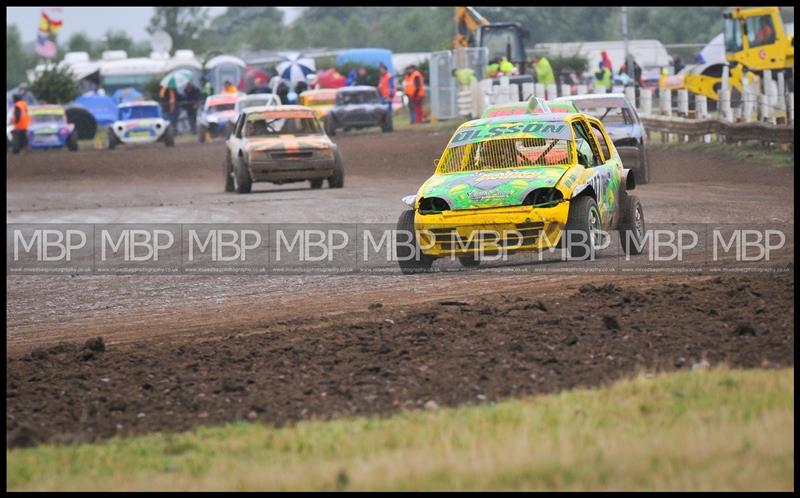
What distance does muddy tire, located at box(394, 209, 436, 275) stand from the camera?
1309cm

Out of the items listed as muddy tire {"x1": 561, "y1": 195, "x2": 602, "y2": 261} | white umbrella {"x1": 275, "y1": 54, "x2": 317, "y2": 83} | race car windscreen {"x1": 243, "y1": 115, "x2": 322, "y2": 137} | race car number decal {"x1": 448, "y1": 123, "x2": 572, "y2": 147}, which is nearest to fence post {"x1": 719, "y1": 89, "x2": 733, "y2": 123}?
race car windscreen {"x1": 243, "y1": 115, "x2": 322, "y2": 137}

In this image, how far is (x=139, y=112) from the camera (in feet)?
157

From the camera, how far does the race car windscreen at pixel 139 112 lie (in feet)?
156

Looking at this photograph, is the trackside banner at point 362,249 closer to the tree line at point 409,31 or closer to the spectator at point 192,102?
the spectator at point 192,102

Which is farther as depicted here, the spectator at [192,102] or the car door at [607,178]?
the spectator at [192,102]

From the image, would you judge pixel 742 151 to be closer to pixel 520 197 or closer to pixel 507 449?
pixel 520 197

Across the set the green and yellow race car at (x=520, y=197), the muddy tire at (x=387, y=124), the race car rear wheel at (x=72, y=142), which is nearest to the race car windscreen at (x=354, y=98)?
the muddy tire at (x=387, y=124)

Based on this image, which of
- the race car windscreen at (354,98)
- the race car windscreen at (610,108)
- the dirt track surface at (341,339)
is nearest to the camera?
the dirt track surface at (341,339)

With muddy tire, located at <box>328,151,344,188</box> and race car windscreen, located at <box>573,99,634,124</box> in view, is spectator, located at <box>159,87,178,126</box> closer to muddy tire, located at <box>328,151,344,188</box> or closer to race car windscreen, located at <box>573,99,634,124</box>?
muddy tire, located at <box>328,151,344,188</box>

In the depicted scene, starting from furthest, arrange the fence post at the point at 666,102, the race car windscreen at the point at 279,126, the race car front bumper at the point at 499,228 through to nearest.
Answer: the fence post at the point at 666,102 < the race car windscreen at the point at 279,126 < the race car front bumper at the point at 499,228

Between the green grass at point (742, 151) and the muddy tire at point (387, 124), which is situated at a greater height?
the muddy tire at point (387, 124)

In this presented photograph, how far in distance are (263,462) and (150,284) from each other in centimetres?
771

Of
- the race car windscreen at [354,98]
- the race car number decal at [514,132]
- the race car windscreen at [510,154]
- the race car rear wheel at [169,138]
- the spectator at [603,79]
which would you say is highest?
the spectator at [603,79]

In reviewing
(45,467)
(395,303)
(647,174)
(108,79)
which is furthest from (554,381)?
(108,79)
